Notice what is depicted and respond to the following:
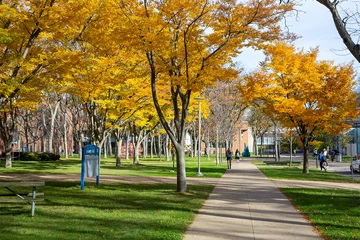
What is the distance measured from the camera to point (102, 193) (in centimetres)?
1402

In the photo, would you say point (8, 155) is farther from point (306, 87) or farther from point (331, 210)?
point (331, 210)

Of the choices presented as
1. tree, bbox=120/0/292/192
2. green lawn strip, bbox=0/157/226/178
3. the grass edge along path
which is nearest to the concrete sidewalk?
tree, bbox=120/0/292/192

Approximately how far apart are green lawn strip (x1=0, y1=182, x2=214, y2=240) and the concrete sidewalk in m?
0.36

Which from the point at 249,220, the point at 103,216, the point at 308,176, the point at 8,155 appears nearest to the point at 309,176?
the point at 308,176

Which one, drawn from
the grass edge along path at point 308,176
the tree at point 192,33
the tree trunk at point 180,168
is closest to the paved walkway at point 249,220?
the tree trunk at point 180,168

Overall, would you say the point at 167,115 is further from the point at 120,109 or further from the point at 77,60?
the point at 77,60

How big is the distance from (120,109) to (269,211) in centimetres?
1773

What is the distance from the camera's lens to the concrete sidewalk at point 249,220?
25.3 ft

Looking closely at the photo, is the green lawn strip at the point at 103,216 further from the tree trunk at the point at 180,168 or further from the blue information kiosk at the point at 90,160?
the blue information kiosk at the point at 90,160

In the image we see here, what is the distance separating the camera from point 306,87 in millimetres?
25016

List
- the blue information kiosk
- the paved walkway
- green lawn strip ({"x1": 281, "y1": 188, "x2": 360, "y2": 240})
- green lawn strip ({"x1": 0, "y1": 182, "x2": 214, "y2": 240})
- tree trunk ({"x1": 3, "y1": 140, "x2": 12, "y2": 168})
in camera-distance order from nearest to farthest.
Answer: green lawn strip ({"x1": 0, "y1": 182, "x2": 214, "y2": 240}), the paved walkway, green lawn strip ({"x1": 281, "y1": 188, "x2": 360, "y2": 240}), the blue information kiosk, tree trunk ({"x1": 3, "y1": 140, "x2": 12, "y2": 168})

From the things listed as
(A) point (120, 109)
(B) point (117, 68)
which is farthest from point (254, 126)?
(B) point (117, 68)

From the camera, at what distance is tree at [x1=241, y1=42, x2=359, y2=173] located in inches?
975

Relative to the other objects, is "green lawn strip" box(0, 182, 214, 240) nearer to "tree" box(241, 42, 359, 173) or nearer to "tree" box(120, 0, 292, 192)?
"tree" box(120, 0, 292, 192)
